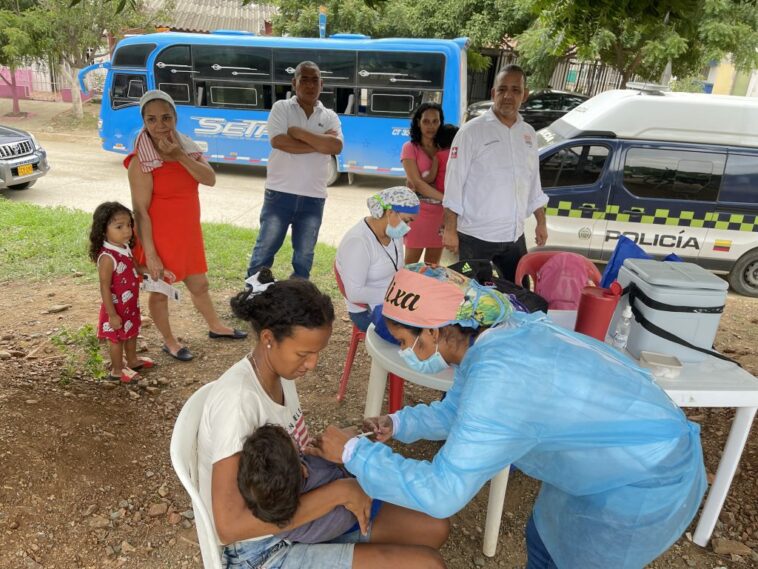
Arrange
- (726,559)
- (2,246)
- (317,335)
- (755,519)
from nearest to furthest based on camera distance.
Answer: (317,335)
(726,559)
(755,519)
(2,246)

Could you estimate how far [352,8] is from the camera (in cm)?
1471

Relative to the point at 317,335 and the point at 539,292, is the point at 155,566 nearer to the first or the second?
the point at 317,335

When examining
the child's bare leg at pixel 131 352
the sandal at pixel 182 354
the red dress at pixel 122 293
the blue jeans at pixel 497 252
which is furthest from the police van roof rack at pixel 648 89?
the child's bare leg at pixel 131 352

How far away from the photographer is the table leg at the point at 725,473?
7.78 feet

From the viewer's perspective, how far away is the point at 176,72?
10555mm

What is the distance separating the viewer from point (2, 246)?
5863mm

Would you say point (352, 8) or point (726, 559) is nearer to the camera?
point (726, 559)

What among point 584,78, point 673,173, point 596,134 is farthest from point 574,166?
point 584,78

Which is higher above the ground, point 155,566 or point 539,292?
point 539,292

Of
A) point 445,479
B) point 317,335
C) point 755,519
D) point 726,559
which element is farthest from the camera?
point 755,519

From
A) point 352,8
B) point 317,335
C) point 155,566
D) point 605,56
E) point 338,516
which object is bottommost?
point 155,566

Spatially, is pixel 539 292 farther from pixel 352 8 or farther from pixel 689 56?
pixel 352 8

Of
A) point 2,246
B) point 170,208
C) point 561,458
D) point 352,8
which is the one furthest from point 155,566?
point 352,8

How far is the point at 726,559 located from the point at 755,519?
36 centimetres
